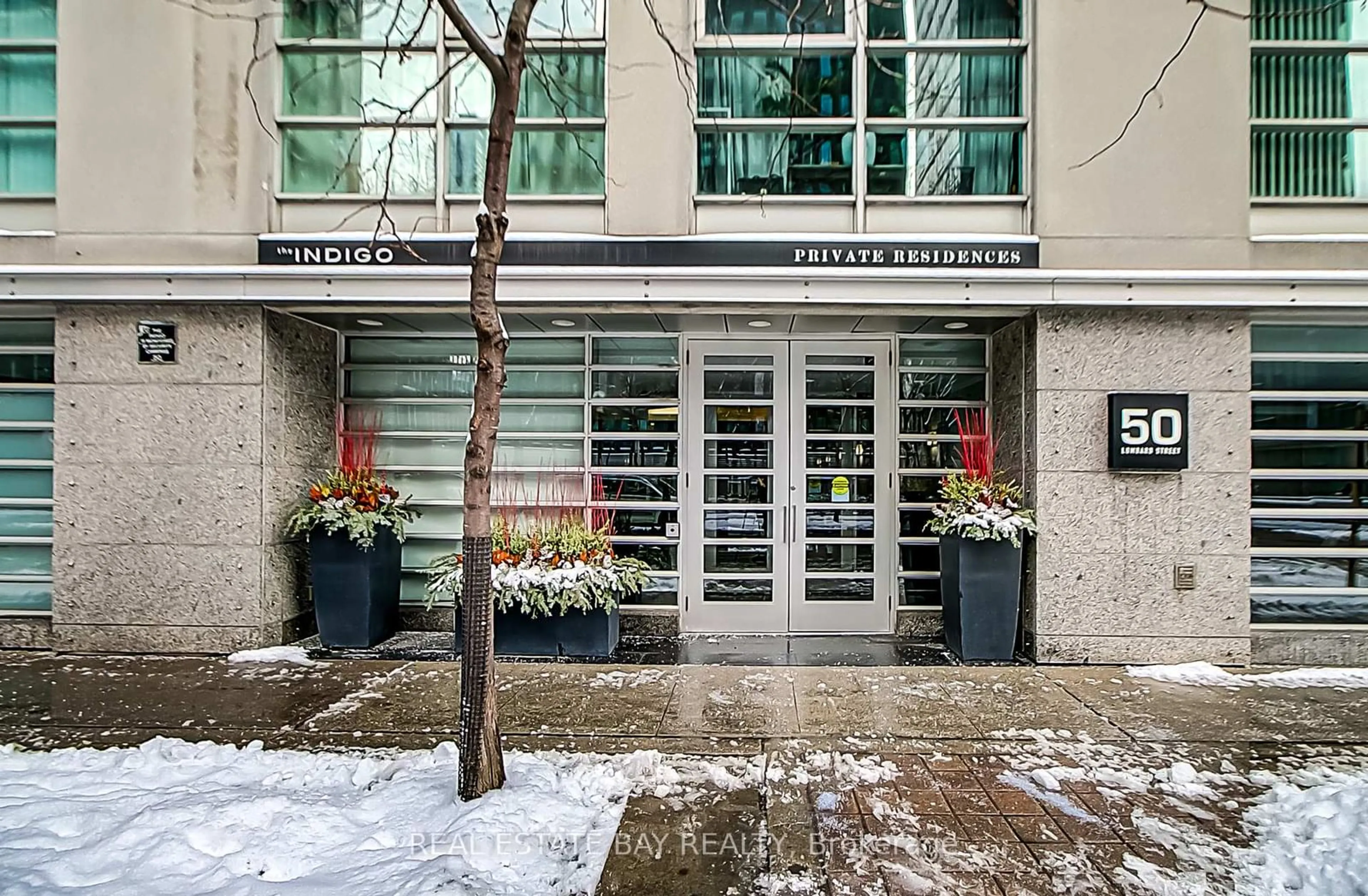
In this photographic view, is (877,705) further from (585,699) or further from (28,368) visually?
(28,368)

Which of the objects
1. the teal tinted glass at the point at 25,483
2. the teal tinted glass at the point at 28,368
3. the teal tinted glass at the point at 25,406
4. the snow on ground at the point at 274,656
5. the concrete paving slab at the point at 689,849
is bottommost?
the concrete paving slab at the point at 689,849

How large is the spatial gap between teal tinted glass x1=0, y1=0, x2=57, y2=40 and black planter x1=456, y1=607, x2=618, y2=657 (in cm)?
689

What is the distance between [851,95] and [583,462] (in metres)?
4.54

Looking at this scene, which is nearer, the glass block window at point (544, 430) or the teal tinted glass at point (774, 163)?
the teal tinted glass at point (774, 163)

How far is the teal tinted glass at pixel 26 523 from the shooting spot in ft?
25.2

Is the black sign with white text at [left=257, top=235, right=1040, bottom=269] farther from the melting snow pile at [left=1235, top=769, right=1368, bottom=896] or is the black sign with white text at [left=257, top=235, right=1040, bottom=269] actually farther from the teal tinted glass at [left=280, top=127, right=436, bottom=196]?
the melting snow pile at [left=1235, top=769, right=1368, bottom=896]

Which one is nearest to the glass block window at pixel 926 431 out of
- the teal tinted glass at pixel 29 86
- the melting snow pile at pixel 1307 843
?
the melting snow pile at pixel 1307 843

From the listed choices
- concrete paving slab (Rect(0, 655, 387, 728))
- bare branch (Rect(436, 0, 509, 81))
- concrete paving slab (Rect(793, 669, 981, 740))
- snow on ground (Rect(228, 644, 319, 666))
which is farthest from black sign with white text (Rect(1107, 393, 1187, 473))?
snow on ground (Rect(228, 644, 319, 666))

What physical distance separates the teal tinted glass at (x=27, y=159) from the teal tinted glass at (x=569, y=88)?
454 centimetres

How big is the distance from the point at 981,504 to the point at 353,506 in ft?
19.3

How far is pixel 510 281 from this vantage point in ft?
22.7

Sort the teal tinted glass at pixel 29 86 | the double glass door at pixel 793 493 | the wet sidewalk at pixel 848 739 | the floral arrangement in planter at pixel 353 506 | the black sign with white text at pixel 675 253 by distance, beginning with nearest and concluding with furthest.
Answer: the wet sidewalk at pixel 848 739 < the black sign with white text at pixel 675 253 < the floral arrangement in planter at pixel 353 506 < the teal tinted glass at pixel 29 86 < the double glass door at pixel 793 493

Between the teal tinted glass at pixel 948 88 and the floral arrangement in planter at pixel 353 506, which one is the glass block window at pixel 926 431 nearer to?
the teal tinted glass at pixel 948 88

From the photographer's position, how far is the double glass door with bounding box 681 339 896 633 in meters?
8.16
